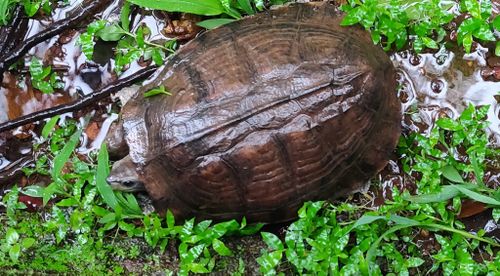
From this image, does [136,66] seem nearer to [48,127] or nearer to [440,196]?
[48,127]

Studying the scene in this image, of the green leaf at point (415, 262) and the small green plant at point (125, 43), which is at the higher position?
the small green plant at point (125, 43)

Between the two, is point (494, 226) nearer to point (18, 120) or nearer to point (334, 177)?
point (334, 177)

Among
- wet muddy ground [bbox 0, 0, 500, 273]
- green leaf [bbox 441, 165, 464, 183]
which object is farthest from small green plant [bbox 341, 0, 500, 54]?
green leaf [bbox 441, 165, 464, 183]

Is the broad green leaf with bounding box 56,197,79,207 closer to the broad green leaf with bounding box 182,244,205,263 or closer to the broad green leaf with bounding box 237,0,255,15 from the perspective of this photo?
the broad green leaf with bounding box 182,244,205,263

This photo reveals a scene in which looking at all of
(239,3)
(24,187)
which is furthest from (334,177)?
(24,187)

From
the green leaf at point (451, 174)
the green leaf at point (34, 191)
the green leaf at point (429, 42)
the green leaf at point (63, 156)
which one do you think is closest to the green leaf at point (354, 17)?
Result: the green leaf at point (429, 42)

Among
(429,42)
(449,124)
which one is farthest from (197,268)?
(429,42)

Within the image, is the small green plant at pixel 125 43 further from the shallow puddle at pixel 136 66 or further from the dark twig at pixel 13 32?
the dark twig at pixel 13 32
